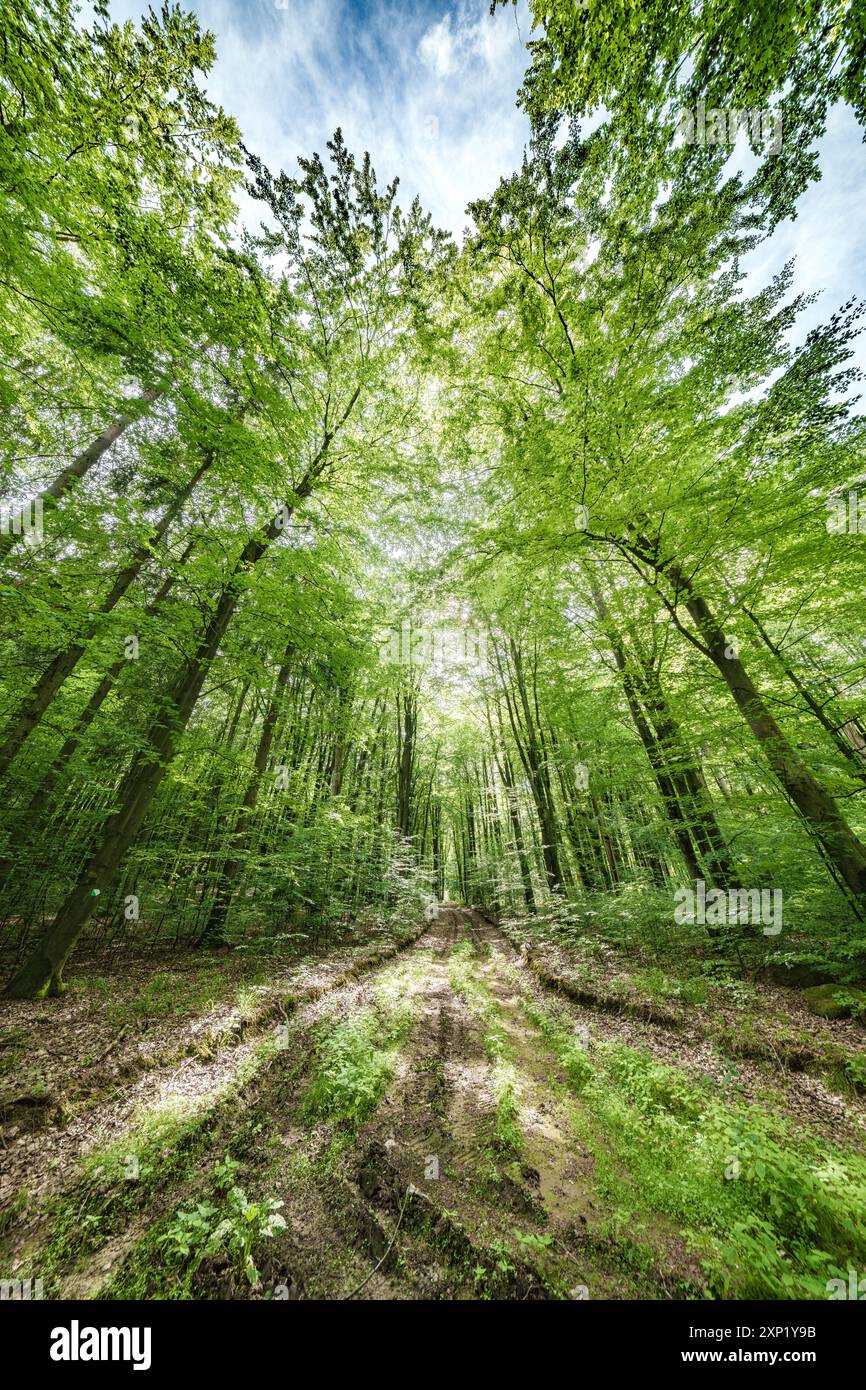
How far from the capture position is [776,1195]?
2865 millimetres

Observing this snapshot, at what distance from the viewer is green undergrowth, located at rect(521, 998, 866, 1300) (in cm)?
246

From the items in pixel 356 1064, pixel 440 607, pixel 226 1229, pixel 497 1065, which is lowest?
pixel 226 1229

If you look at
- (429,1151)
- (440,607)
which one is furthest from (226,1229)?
(440,607)

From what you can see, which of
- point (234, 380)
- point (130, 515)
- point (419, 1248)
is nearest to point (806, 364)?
point (234, 380)

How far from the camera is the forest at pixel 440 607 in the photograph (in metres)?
2.95

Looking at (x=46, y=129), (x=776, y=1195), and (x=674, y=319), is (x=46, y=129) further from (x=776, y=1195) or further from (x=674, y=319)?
(x=776, y=1195)

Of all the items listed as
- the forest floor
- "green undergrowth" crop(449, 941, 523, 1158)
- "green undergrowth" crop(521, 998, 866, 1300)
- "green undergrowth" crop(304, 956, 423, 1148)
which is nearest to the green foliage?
the forest floor

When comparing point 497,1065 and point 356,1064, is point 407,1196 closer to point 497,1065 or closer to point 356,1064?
point 356,1064

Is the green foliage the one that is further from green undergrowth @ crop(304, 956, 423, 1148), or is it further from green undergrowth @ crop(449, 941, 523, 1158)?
green undergrowth @ crop(449, 941, 523, 1158)

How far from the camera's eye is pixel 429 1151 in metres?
3.62

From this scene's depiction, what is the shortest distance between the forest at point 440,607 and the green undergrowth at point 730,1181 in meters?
0.03

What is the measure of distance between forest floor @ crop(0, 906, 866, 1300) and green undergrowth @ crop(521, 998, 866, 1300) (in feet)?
0.06

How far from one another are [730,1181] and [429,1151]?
243 cm
